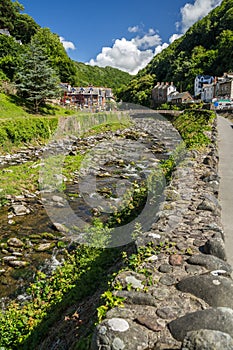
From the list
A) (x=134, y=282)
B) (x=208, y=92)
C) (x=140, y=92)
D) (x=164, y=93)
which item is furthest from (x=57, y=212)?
(x=140, y=92)

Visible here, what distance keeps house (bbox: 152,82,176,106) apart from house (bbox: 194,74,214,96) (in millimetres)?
9447

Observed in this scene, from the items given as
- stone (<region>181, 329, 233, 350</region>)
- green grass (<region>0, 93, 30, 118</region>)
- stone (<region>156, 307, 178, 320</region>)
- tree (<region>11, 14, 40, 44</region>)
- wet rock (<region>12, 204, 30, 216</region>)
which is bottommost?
wet rock (<region>12, 204, 30, 216</region>)

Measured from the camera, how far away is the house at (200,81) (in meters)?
90.6

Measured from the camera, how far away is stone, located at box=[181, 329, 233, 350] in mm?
2395

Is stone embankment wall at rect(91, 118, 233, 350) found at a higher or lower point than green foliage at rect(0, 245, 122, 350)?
higher

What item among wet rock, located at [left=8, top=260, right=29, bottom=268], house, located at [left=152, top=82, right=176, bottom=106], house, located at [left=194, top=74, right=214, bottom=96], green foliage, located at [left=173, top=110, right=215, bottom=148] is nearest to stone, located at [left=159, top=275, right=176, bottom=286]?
wet rock, located at [left=8, top=260, right=29, bottom=268]

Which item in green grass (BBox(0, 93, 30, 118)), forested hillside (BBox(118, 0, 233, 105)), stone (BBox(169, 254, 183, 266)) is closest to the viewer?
stone (BBox(169, 254, 183, 266))

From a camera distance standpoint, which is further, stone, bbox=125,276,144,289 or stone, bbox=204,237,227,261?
stone, bbox=204,237,227,261

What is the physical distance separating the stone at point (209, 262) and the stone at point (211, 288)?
1.07 ft

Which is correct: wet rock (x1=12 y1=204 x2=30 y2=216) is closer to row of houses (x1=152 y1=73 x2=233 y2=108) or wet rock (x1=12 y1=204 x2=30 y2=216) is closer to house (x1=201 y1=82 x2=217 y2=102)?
row of houses (x1=152 y1=73 x2=233 y2=108)

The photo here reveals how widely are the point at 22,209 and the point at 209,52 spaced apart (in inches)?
4250

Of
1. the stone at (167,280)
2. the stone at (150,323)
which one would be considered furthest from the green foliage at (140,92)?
the stone at (150,323)

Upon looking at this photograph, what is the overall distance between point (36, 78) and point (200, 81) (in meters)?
73.1

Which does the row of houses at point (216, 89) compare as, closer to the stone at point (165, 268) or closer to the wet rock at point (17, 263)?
the wet rock at point (17, 263)
